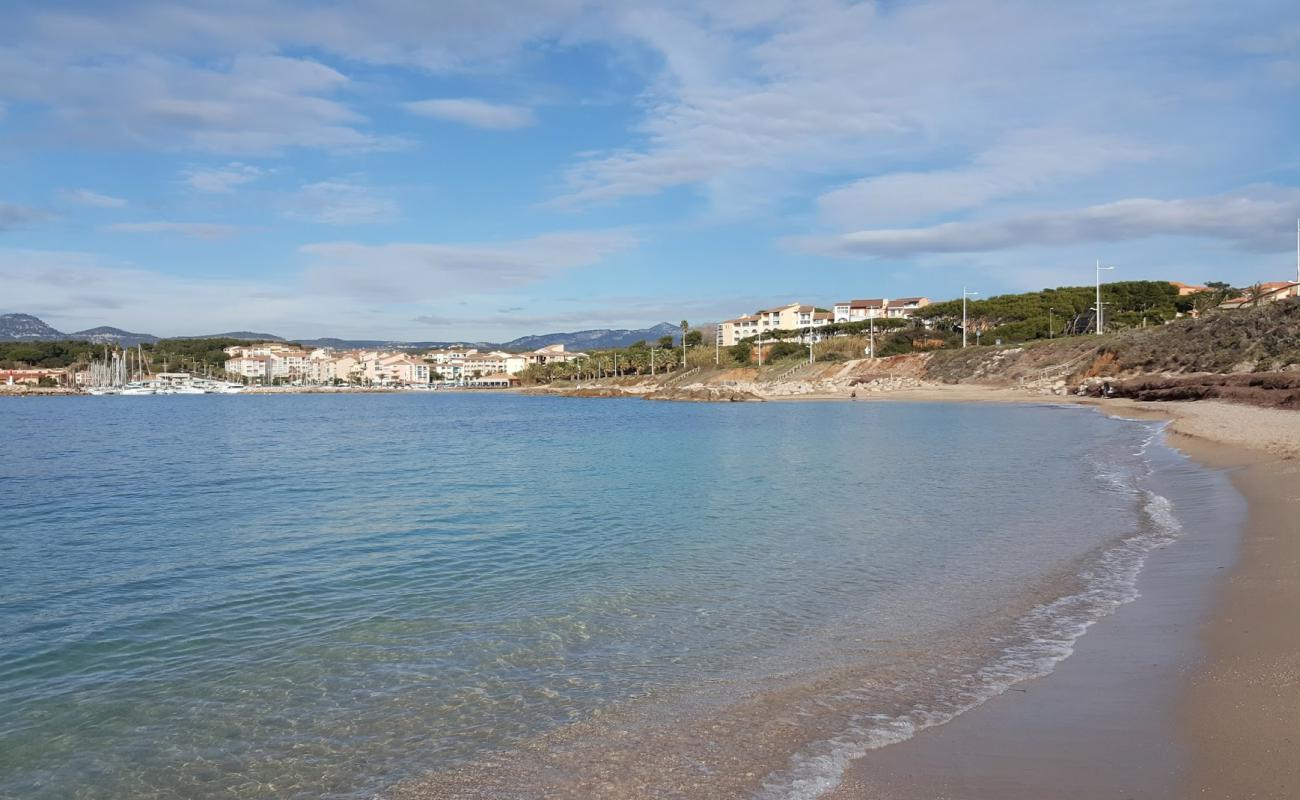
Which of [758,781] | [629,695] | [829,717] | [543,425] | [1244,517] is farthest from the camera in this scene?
[543,425]

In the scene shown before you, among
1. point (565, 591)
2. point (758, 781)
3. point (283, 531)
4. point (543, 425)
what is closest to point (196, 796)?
point (758, 781)

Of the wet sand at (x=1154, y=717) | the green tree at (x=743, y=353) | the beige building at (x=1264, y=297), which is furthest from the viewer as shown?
the green tree at (x=743, y=353)

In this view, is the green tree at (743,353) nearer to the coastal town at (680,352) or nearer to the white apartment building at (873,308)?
the coastal town at (680,352)

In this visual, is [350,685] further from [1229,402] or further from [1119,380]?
[1119,380]

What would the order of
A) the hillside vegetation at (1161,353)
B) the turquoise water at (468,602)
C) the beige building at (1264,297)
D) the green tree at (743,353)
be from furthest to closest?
the green tree at (743,353) → the beige building at (1264,297) → the hillside vegetation at (1161,353) → the turquoise water at (468,602)

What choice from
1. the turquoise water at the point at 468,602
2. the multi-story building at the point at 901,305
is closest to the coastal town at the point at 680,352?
the multi-story building at the point at 901,305

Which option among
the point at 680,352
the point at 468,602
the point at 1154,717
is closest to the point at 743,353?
the point at 680,352

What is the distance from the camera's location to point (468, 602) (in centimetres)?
870

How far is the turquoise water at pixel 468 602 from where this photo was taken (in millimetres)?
5402

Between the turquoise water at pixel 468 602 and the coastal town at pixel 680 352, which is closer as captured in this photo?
the turquoise water at pixel 468 602

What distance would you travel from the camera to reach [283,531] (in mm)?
13328

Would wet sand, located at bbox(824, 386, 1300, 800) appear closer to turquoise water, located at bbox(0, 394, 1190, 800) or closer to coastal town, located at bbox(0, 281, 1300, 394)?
turquoise water, located at bbox(0, 394, 1190, 800)

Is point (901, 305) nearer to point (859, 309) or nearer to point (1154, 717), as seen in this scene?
point (859, 309)

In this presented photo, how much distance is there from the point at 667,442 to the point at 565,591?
23710 mm
